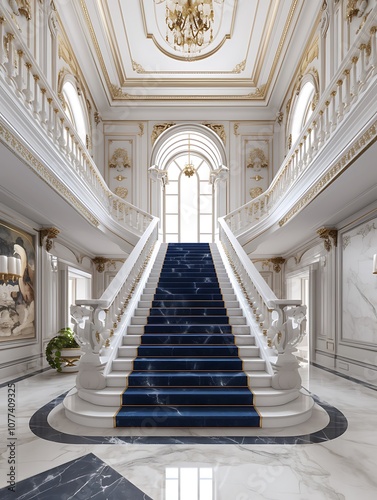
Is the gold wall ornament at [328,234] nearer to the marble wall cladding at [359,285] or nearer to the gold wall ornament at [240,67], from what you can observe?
the marble wall cladding at [359,285]

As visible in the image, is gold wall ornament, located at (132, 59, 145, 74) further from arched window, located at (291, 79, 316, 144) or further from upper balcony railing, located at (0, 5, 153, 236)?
arched window, located at (291, 79, 316, 144)

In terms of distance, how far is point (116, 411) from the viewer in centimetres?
411

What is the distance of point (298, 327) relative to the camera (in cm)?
463

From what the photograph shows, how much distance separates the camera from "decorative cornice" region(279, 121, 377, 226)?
451 centimetres

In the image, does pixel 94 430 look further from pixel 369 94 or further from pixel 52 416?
pixel 369 94

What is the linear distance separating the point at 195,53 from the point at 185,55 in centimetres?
34

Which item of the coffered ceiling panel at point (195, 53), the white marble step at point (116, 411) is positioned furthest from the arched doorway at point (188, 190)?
the white marble step at point (116, 411)

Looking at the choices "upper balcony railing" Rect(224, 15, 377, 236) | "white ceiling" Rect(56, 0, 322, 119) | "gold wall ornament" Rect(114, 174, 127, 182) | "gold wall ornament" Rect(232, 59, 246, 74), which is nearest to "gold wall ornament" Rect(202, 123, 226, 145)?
"white ceiling" Rect(56, 0, 322, 119)

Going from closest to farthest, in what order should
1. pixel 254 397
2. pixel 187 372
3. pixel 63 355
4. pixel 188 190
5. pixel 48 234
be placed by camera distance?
1. pixel 254 397
2. pixel 187 372
3. pixel 63 355
4. pixel 48 234
5. pixel 188 190

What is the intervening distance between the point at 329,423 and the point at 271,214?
19.5ft

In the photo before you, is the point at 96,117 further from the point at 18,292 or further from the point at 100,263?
the point at 18,292

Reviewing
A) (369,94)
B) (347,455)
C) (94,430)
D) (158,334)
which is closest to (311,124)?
(369,94)

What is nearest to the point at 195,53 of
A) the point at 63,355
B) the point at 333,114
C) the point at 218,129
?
the point at 218,129

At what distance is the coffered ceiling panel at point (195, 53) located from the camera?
8953 millimetres
